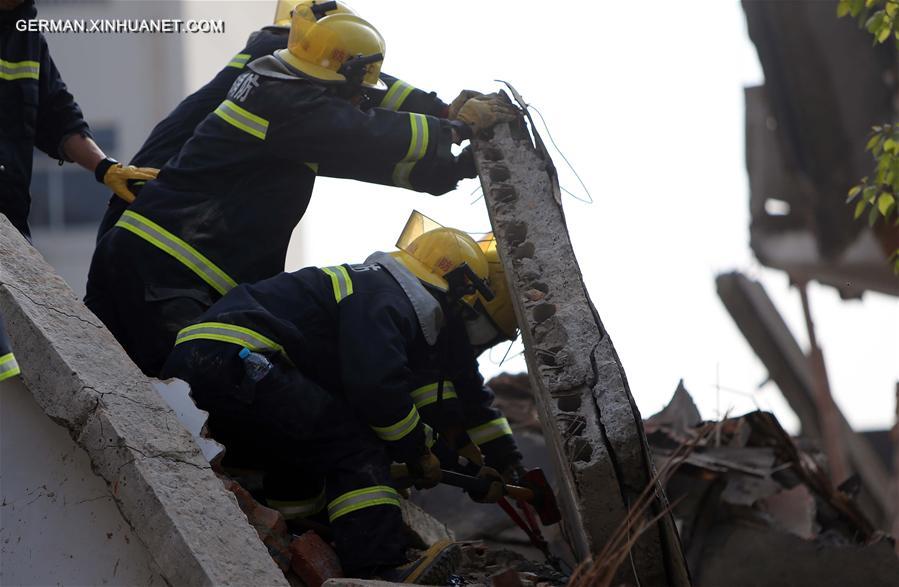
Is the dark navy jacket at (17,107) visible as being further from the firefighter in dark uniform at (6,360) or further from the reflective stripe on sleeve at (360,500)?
the reflective stripe on sleeve at (360,500)

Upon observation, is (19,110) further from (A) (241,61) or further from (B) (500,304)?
(B) (500,304)

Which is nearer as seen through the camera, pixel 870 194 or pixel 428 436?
pixel 428 436

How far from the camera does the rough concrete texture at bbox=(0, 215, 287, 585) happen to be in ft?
11.4

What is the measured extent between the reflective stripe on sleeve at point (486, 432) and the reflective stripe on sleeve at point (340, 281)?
1.06 metres

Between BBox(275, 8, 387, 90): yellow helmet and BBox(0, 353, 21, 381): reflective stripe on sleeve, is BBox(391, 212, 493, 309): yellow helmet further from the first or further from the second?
BBox(0, 353, 21, 381): reflective stripe on sleeve

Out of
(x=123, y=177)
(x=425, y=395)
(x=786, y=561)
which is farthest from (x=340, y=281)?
(x=786, y=561)

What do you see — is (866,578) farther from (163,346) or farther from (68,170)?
(68,170)

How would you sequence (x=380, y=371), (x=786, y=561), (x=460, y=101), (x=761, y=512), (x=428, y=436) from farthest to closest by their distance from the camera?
(x=761, y=512) → (x=786, y=561) → (x=460, y=101) → (x=428, y=436) → (x=380, y=371)

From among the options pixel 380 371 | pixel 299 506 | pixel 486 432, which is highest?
pixel 380 371

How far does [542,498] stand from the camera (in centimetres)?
521

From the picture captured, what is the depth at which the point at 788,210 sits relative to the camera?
14125 mm

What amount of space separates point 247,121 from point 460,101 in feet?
2.99

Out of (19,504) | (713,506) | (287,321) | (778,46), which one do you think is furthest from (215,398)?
(778,46)

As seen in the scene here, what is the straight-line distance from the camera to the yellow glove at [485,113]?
15.9ft
